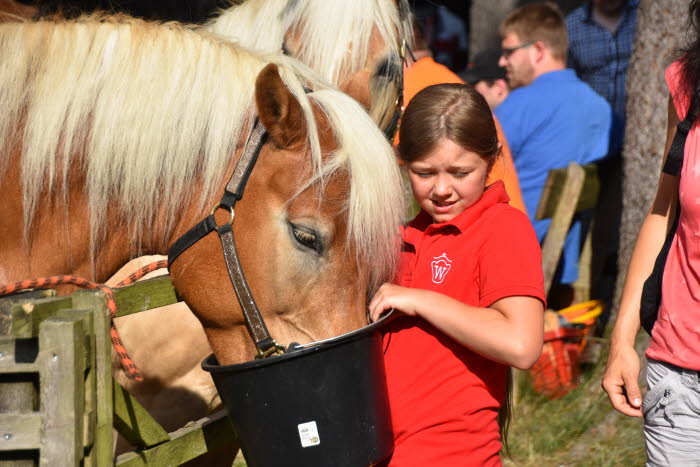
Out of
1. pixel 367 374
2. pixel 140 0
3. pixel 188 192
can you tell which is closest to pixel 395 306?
pixel 367 374

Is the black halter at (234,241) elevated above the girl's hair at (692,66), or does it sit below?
below

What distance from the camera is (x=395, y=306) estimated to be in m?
1.91

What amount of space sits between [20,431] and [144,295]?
0.50 meters

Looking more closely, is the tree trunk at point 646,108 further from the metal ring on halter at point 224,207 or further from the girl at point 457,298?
the metal ring on halter at point 224,207

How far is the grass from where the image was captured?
349cm

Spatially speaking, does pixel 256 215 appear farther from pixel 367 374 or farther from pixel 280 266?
pixel 367 374

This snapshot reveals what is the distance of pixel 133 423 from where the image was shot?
6.45ft

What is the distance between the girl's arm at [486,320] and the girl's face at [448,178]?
0.82 feet

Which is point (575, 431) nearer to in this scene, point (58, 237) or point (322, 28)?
point (322, 28)

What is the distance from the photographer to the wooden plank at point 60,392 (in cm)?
159

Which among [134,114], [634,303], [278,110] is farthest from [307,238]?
[634,303]

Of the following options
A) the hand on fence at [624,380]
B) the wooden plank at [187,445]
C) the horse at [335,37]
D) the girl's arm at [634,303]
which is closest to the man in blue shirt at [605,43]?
the horse at [335,37]

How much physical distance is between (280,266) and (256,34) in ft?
5.82

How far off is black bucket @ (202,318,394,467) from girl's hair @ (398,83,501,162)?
0.50 m
